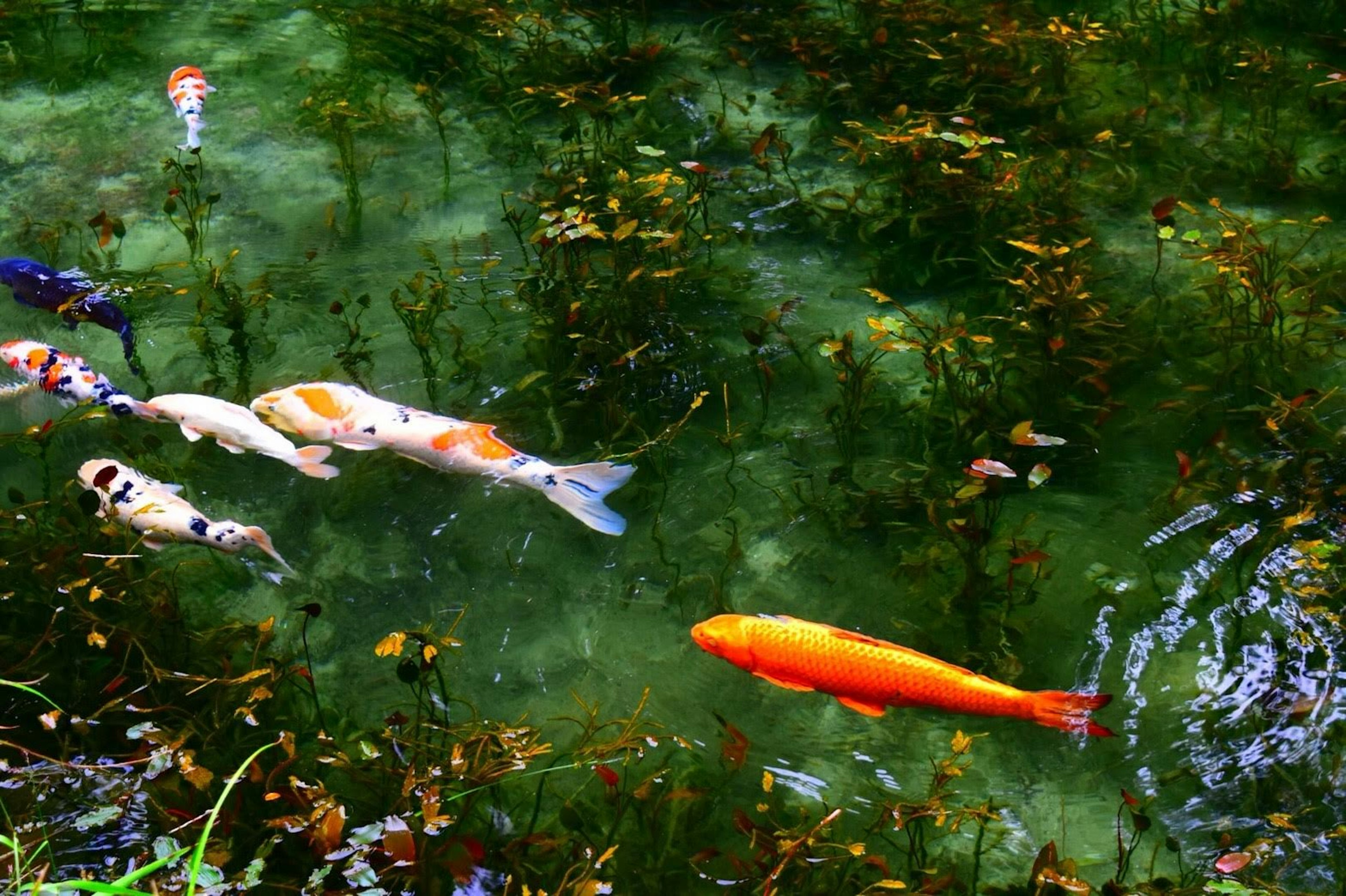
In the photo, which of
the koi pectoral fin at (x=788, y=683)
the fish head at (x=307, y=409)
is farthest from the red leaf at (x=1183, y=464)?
the fish head at (x=307, y=409)

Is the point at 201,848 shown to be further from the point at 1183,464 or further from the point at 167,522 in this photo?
the point at 1183,464

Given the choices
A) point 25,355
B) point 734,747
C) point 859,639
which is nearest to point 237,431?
point 25,355

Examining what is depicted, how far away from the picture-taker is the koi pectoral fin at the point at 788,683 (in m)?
3.66

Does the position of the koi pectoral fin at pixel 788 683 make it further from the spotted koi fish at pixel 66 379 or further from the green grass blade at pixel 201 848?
the spotted koi fish at pixel 66 379

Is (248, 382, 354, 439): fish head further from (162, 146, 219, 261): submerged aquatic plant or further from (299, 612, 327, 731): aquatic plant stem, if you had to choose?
(162, 146, 219, 261): submerged aquatic plant

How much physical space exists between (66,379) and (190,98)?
227 centimetres

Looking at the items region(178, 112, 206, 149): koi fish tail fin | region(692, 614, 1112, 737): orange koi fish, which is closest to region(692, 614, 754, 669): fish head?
region(692, 614, 1112, 737): orange koi fish

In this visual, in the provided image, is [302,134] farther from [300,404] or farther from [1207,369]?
[1207,369]

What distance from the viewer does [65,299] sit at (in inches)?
215

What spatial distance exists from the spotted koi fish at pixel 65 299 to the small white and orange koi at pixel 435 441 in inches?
38.9

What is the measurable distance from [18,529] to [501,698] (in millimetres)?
2014

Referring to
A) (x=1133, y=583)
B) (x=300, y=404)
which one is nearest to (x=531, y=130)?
(x=300, y=404)

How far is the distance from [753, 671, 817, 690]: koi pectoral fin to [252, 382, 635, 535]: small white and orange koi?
999 millimetres

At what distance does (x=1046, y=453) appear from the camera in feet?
15.3
